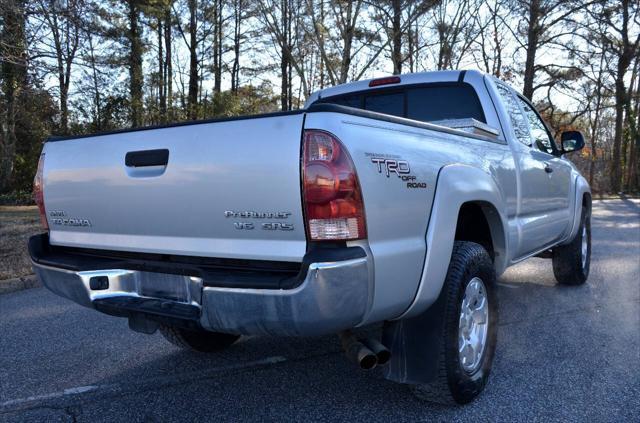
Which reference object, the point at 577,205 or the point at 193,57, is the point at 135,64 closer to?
the point at 193,57

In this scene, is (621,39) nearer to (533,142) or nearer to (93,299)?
(533,142)

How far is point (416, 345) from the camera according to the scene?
8.92ft

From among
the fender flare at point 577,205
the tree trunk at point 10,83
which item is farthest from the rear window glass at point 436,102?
the tree trunk at point 10,83

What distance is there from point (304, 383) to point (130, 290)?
1.27 meters

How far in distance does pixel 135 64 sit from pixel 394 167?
23.3 metres

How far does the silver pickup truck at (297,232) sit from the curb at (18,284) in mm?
3432

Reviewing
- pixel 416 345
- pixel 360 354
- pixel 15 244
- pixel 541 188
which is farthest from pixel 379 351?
pixel 15 244

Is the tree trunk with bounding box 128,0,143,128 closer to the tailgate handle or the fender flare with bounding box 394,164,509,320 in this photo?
the tailgate handle

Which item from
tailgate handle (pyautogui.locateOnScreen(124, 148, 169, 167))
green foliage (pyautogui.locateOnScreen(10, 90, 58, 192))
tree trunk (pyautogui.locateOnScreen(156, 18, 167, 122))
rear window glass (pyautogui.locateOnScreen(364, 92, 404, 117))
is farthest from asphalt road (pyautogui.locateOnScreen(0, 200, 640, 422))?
tree trunk (pyautogui.locateOnScreen(156, 18, 167, 122))

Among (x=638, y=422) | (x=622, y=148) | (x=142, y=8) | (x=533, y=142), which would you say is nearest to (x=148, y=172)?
(x=638, y=422)

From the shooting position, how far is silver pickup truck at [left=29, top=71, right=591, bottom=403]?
2199 millimetres

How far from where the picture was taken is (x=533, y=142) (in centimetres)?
470

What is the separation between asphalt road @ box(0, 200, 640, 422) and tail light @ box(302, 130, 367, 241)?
1212 mm

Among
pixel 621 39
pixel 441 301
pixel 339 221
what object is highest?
pixel 621 39
